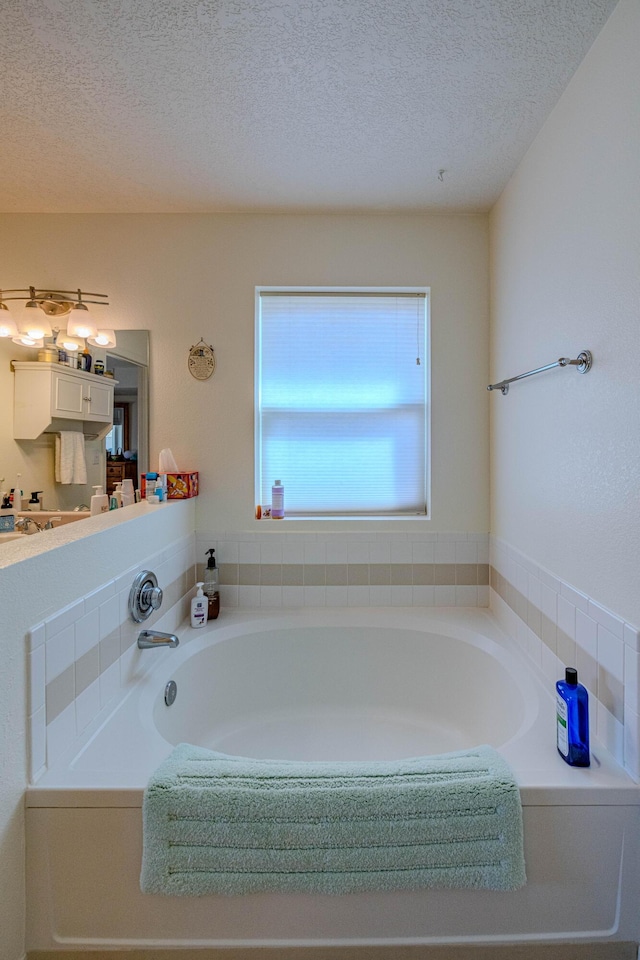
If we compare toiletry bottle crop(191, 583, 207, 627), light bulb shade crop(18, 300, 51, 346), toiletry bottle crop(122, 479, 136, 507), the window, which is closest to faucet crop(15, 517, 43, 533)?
toiletry bottle crop(122, 479, 136, 507)

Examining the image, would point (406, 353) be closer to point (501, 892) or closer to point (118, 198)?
point (118, 198)

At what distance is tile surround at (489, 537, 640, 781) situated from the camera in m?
1.04

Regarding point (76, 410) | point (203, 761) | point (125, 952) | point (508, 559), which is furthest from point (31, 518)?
point (508, 559)

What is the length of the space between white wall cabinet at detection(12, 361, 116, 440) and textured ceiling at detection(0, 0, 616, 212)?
0.77 metres

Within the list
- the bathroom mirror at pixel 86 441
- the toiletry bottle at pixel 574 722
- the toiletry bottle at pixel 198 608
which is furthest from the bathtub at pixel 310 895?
the bathroom mirror at pixel 86 441

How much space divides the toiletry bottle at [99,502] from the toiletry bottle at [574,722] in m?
1.84

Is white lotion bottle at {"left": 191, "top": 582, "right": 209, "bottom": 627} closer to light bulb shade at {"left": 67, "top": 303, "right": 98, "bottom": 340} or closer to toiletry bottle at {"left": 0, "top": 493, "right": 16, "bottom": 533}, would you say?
toiletry bottle at {"left": 0, "top": 493, "right": 16, "bottom": 533}

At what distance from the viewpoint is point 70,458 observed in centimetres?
190

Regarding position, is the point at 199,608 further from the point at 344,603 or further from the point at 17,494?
the point at 17,494

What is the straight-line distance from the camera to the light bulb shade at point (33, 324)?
189 centimetres

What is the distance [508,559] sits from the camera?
186 cm

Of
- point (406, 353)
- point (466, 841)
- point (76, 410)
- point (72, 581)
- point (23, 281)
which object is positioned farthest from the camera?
point (406, 353)

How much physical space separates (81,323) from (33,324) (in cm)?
19

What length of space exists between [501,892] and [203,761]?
2.44 feet
